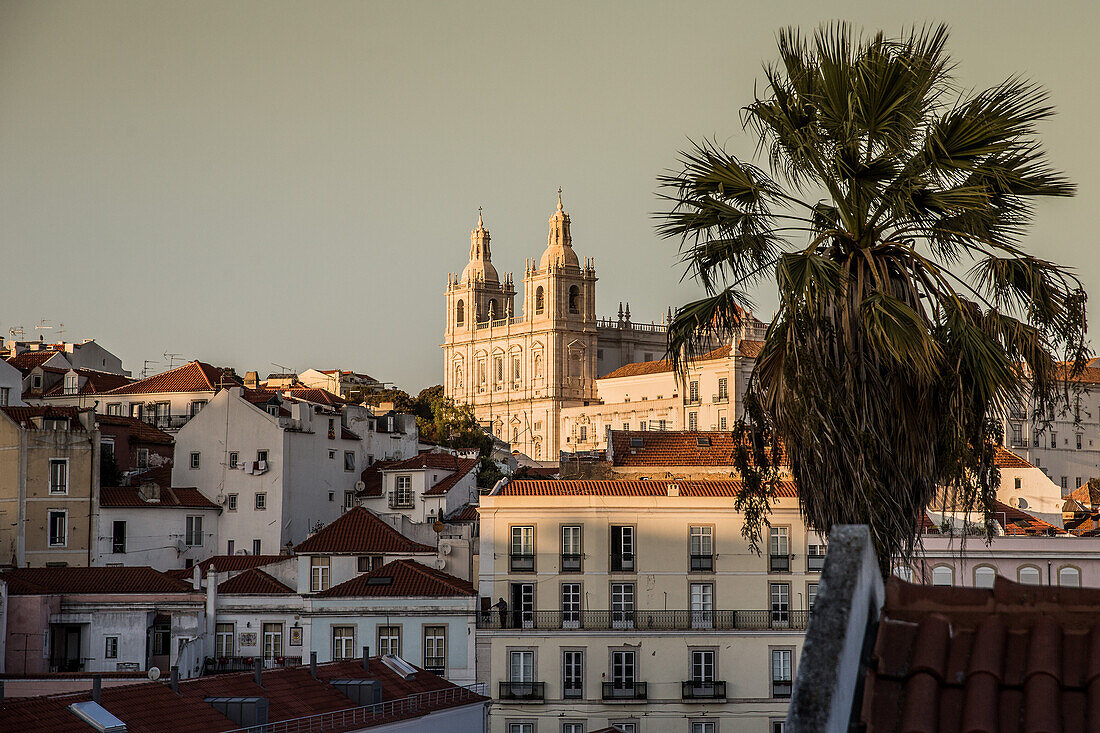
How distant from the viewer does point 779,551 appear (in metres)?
44.8

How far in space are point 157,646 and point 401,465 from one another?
2004 centimetres

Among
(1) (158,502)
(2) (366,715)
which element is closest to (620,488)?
(2) (366,715)

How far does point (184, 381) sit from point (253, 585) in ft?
129

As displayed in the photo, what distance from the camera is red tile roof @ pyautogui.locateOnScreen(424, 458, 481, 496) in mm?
65750

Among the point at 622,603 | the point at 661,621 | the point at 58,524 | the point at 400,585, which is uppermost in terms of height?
the point at 58,524

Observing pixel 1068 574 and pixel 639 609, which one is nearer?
pixel 639 609

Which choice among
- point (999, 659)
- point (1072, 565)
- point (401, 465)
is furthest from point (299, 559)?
point (999, 659)

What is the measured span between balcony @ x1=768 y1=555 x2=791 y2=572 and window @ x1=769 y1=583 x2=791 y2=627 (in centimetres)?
44

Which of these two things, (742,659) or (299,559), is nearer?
(742,659)

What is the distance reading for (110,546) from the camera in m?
59.3

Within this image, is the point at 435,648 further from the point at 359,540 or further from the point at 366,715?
the point at 366,715

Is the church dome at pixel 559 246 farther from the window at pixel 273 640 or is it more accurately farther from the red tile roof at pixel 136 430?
the window at pixel 273 640

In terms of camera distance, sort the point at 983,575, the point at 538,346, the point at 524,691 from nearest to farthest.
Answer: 1. the point at 524,691
2. the point at 983,575
3. the point at 538,346

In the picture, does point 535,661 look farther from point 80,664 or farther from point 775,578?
point 80,664
